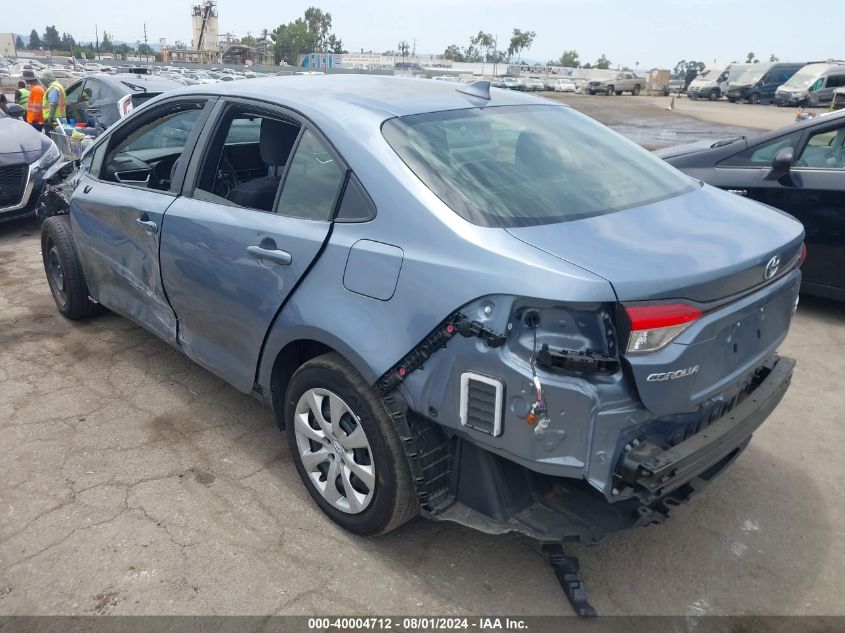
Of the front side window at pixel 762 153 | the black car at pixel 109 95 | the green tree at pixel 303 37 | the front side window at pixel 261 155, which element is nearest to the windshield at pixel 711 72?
the black car at pixel 109 95

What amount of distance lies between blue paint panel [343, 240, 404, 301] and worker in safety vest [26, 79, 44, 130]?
1168 centimetres

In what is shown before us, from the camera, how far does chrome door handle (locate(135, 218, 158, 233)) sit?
3580 mm

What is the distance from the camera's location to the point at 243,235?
9.95 ft

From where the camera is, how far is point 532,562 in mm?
2771

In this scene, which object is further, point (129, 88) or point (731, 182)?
point (129, 88)

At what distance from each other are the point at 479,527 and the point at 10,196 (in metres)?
7.11

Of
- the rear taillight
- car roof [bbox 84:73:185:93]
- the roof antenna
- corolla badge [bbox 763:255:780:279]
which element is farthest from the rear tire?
car roof [bbox 84:73:185:93]

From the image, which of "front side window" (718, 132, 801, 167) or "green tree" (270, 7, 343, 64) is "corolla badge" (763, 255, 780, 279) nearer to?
"front side window" (718, 132, 801, 167)

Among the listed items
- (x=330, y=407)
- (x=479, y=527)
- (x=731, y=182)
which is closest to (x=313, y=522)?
(x=330, y=407)

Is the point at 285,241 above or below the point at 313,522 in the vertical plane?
above

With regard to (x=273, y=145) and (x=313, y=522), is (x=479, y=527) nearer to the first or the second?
(x=313, y=522)

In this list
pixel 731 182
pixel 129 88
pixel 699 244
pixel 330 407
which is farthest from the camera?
pixel 129 88

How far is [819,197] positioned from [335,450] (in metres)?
4.19

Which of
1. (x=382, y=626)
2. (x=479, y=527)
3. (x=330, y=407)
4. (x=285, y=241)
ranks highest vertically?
(x=285, y=241)
